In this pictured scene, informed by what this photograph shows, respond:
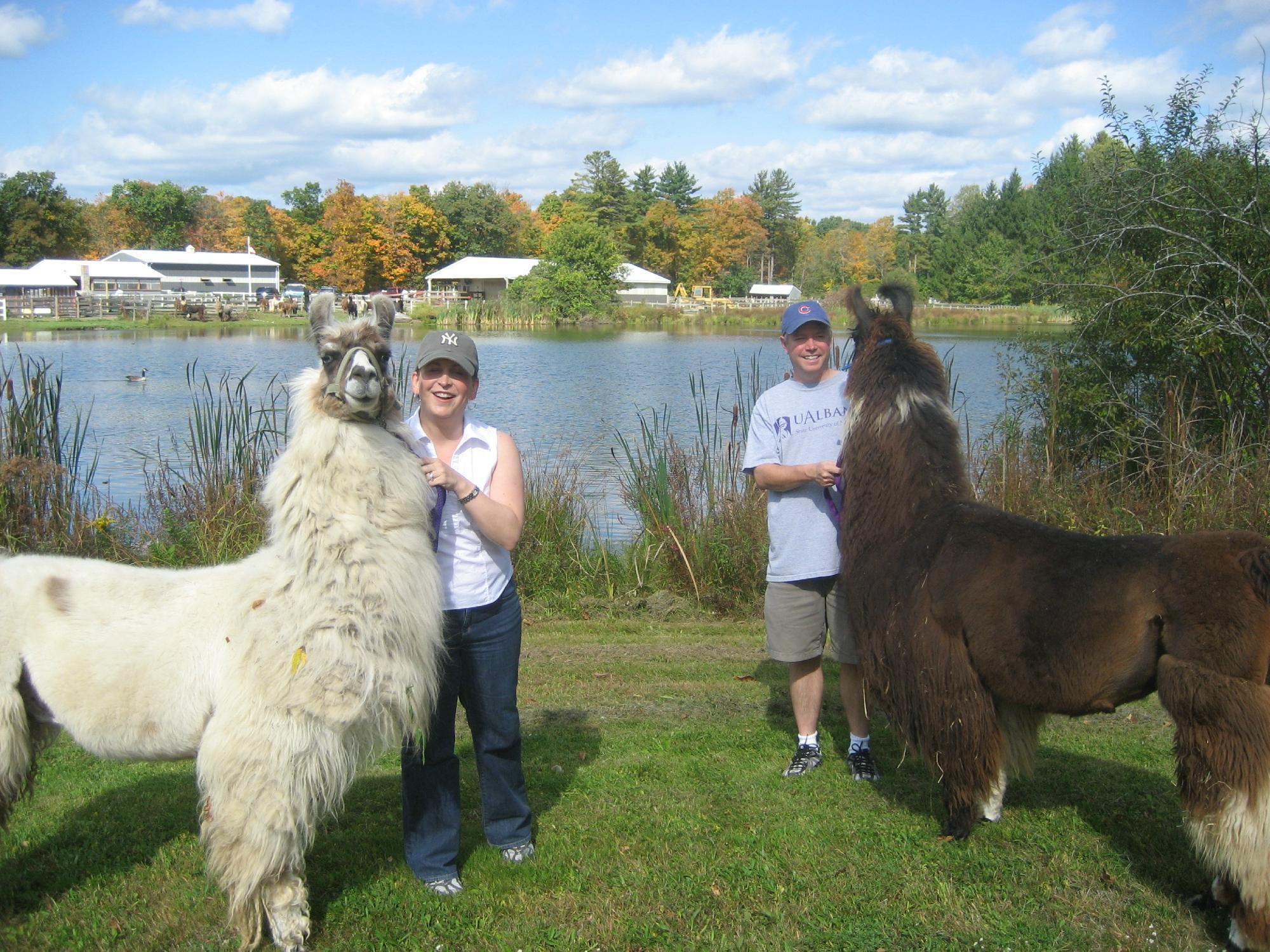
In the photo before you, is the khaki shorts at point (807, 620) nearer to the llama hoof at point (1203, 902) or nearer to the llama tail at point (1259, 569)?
the llama hoof at point (1203, 902)

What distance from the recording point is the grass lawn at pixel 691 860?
3.75m

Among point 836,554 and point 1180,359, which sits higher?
point 1180,359

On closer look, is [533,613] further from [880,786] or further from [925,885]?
[925,885]

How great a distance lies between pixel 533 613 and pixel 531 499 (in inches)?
57.2

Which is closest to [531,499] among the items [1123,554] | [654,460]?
[654,460]

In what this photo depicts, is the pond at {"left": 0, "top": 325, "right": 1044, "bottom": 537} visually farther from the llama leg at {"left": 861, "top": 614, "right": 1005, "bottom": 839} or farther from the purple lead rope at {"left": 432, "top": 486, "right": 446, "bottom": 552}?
the llama leg at {"left": 861, "top": 614, "right": 1005, "bottom": 839}

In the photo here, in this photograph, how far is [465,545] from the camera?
12.9 ft

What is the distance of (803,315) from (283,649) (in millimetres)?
2862

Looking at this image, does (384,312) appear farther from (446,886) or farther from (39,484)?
(39,484)

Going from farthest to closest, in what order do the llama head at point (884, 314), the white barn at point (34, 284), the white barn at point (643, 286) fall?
the white barn at point (643, 286) → the white barn at point (34, 284) → the llama head at point (884, 314)

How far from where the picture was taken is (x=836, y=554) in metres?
4.95

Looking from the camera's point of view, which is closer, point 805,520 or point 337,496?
point 337,496

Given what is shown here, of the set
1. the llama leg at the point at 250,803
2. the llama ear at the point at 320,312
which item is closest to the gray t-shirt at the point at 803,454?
the llama ear at the point at 320,312

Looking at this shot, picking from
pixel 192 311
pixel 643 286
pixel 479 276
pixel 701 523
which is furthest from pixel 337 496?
pixel 643 286
